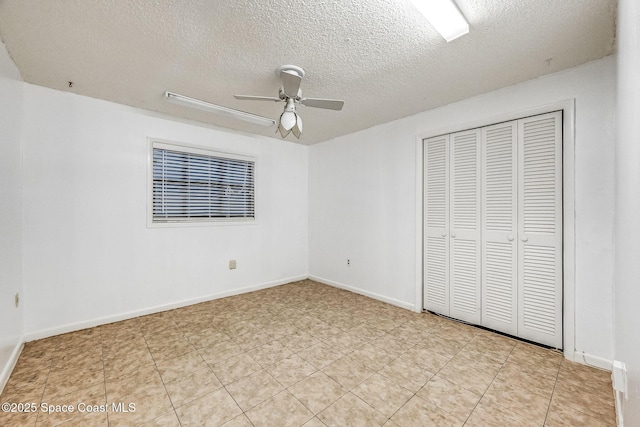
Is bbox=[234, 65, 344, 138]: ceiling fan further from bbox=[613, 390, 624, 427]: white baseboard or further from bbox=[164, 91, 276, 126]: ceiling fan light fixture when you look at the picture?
bbox=[613, 390, 624, 427]: white baseboard

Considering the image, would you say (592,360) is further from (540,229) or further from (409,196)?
(409,196)

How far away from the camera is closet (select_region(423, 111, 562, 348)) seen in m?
2.40

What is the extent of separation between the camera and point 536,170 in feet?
8.06

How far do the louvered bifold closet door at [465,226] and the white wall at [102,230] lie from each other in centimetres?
280

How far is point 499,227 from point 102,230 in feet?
13.6

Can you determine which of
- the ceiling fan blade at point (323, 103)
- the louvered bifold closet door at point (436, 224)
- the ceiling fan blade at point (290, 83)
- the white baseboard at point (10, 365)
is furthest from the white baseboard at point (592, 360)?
the white baseboard at point (10, 365)

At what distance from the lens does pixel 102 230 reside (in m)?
2.94

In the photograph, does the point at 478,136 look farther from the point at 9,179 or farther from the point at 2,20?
the point at 9,179

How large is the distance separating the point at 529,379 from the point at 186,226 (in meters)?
3.75

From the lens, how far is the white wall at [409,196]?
209 centimetres

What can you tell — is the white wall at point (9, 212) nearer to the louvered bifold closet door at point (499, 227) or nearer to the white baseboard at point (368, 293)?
the white baseboard at point (368, 293)

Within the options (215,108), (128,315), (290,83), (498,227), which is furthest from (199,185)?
(498,227)

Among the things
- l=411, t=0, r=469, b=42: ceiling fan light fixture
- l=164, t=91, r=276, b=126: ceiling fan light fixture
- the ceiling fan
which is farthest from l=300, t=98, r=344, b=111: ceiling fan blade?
l=164, t=91, r=276, b=126: ceiling fan light fixture

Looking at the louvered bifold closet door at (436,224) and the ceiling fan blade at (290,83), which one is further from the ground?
the ceiling fan blade at (290,83)
